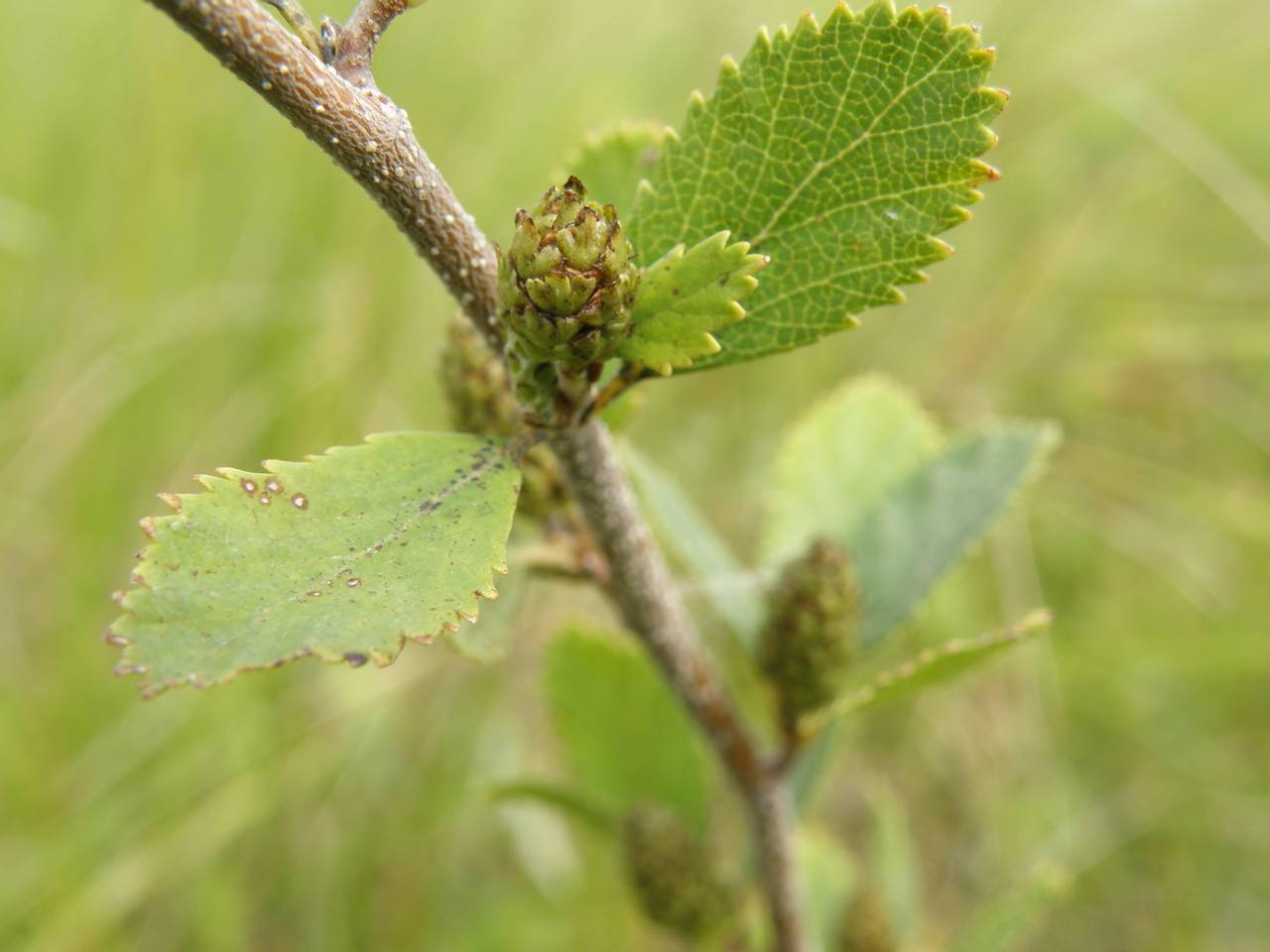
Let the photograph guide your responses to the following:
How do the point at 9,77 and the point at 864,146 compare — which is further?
the point at 9,77

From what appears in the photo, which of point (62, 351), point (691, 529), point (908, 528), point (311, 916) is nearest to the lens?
point (908, 528)

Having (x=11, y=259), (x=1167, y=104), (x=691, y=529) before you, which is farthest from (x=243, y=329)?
(x=1167, y=104)

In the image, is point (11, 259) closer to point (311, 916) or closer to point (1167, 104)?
point (311, 916)

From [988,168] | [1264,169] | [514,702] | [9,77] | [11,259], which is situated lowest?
[988,168]

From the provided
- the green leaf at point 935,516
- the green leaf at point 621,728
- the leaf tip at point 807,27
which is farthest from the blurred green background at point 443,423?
the leaf tip at point 807,27

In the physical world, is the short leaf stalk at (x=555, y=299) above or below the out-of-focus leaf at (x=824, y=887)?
above

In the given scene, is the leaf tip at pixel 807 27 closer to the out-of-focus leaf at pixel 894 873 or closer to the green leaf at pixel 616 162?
the green leaf at pixel 616 162

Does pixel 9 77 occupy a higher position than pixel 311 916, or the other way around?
pixel 9 77

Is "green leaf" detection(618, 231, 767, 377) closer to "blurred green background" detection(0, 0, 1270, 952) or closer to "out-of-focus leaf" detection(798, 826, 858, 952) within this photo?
"out-of-focus leaf" detection(798, 826, 858, 952)
